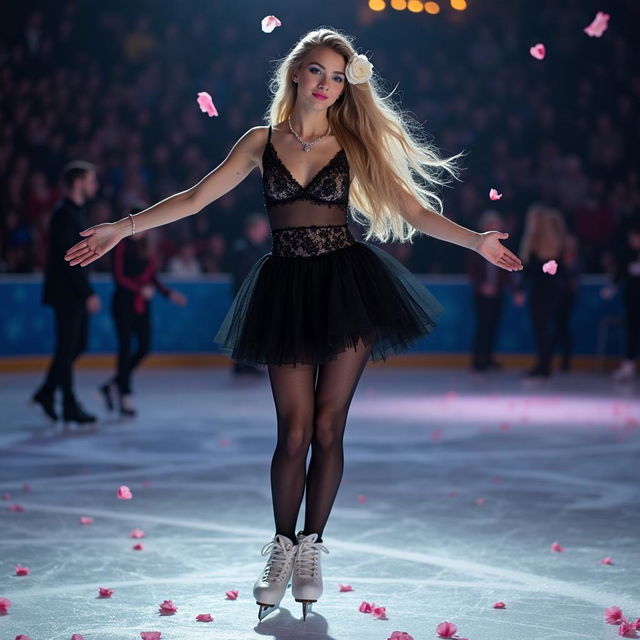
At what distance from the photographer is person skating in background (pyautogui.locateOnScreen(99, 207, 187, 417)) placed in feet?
29.1

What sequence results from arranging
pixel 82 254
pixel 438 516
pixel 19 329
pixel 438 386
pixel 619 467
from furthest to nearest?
1. pixel 19 329
2. pixel 438 386
3. pixel 619 467
4. pixel 438 516
5. pixel 82 254

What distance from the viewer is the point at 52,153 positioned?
14.1 m

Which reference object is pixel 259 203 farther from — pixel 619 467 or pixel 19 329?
pixel 619 467

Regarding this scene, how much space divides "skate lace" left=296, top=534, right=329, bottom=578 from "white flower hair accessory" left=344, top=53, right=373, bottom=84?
4.87 feet

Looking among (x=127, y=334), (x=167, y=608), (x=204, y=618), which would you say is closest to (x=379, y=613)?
(x=204, y=618)

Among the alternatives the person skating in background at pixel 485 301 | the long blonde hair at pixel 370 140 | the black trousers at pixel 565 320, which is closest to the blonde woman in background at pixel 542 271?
the person skating in background at pixel 485 301

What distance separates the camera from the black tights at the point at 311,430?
3.87 meters

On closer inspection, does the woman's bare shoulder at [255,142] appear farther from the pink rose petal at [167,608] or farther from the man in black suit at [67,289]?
the man in black suit at [67,289]

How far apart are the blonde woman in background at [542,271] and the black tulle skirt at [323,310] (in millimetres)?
8075

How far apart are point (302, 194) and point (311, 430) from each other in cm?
76

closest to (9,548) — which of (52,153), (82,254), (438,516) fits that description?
(82,254)

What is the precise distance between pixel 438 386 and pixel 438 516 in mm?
6468

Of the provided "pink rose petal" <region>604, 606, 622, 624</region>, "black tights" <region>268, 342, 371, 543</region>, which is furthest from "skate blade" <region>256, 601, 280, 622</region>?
"pink rose petal" <region>604, 606, 622, 624</region>

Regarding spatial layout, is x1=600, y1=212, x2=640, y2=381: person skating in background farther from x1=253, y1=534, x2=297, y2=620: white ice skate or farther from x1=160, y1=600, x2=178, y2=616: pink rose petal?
x1=160, y1=600, x2=178, y2=616: pink rose petal
